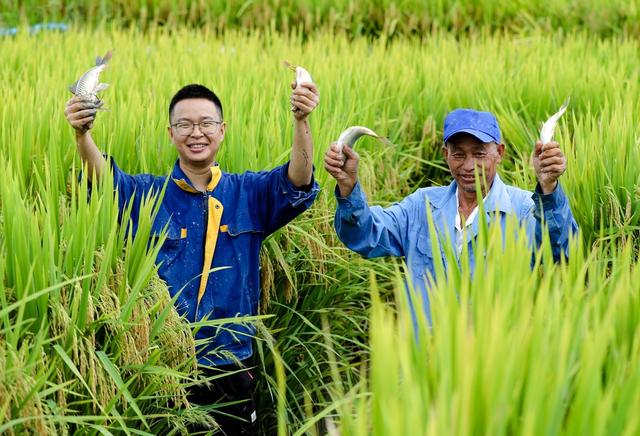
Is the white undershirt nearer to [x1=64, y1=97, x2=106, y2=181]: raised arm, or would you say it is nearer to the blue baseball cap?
the blue baseball cap

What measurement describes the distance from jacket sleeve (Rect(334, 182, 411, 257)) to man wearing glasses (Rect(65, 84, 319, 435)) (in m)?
0.13

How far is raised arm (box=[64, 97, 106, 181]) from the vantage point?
290 cm

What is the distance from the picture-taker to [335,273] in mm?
3600

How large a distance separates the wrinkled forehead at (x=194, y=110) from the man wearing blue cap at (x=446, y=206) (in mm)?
415

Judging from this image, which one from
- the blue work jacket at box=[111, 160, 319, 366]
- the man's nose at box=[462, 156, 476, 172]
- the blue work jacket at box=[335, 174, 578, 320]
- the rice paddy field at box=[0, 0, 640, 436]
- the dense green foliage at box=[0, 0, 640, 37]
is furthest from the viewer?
the dense green foliage at box=[0, 0, 640, 37]

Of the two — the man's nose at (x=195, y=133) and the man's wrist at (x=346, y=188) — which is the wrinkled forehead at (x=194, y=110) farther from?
the man's wrist at (x=346, y=188)

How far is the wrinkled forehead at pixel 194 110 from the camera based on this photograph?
10.1ft

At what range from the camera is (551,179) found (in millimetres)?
2781

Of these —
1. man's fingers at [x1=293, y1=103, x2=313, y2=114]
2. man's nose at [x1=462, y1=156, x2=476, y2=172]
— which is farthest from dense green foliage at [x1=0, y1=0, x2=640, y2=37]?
man's fingers at [x1=293, y1=103, x2=313, y2=114]

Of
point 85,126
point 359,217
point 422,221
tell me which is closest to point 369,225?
point 359,217

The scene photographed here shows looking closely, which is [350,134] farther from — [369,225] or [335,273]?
[335,273]

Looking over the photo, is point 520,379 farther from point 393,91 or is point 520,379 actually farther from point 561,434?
point 393,91

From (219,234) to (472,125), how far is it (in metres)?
0.82

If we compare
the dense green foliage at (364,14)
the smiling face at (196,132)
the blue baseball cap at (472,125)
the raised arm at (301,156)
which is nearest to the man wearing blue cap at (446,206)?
the blue baseball cap at (472,125)
